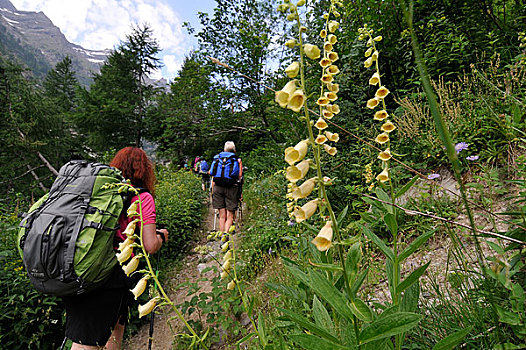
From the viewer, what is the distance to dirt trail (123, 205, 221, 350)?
3.45 m

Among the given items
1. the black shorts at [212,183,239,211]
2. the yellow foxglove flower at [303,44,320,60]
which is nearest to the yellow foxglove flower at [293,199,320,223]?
the yellow foxglove flower at [303,44,320,60]

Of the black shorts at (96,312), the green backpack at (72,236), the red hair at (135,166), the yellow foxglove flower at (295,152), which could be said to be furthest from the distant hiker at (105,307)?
the yellow foxglove flower at (295,152)

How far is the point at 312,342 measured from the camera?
721 mm

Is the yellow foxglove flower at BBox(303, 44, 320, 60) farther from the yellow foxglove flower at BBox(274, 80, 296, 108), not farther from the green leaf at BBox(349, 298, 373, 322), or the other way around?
the green leaf at BBox(349, 298, 373, 322)

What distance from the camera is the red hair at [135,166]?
2.70 meters

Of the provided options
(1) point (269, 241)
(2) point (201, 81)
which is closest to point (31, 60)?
(2) point (201, 81)

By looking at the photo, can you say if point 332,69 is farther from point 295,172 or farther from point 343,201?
point 343,201

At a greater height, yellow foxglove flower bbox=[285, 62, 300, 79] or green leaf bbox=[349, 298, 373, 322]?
yellow foxglove flower bbox=[285, 62, 300, 79]

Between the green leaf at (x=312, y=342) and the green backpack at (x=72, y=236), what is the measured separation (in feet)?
5.50

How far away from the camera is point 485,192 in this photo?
235cm

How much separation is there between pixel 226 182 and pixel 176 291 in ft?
8.19

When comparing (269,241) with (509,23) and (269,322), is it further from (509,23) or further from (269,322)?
(509,23)

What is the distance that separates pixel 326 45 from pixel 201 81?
405 inches

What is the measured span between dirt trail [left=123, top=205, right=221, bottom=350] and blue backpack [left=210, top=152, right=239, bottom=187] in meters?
1.65
